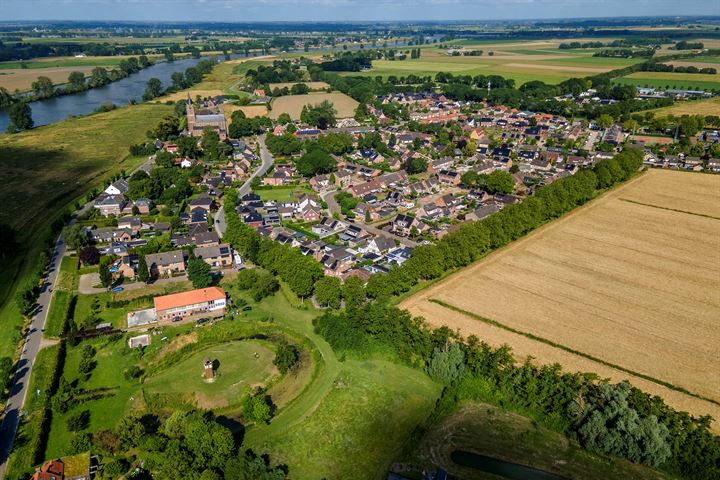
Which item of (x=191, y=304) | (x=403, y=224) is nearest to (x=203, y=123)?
(x=403, y=224)

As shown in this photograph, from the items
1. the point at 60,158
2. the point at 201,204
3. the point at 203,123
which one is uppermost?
the point at 203,123

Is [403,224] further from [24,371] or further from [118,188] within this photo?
[118,188]

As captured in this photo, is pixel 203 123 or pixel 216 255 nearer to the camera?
pixel 216 255

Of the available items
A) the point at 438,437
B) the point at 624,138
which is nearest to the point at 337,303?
the point at 438,437

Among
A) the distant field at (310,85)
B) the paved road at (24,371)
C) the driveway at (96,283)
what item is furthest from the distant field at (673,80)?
the paved road at (24,371)

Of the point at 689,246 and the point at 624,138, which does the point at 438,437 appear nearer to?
the point at 689,246

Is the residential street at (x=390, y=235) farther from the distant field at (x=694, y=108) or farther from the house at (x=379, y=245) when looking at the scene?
the distant field at (x=694, y=108)
